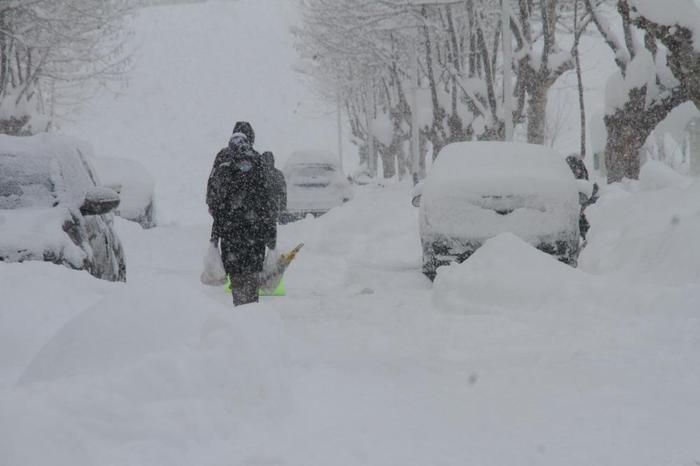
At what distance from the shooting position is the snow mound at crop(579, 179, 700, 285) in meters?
8.01

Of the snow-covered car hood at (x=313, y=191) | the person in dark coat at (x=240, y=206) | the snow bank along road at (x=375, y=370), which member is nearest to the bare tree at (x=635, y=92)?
the snow-covered car hood at (x=313, y=191)

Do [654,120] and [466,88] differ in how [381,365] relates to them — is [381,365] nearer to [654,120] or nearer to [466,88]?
[654,120]

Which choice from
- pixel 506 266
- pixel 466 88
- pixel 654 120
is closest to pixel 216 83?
pixel 466 88

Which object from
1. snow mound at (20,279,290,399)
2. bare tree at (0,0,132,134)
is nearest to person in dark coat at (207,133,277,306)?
snow mound at (20,279,290,399)

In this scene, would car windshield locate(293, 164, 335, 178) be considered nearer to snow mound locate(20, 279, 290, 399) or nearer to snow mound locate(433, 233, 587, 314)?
snow mound locate(433, 233, 587, 314)

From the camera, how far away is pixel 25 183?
7410 mm

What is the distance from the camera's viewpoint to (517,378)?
5.40 meters

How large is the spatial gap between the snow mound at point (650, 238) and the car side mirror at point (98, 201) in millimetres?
4881

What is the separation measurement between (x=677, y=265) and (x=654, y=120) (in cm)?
1119

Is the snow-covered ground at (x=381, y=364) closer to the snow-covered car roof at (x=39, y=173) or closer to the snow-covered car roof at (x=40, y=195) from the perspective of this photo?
the snow-covered car roof at (x=40, y=195)

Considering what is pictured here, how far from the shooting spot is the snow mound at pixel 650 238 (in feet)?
26.3

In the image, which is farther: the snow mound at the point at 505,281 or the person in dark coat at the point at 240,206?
the snow mound at the point at 505,281

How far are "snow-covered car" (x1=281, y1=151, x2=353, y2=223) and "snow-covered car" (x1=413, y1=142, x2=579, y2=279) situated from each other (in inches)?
428

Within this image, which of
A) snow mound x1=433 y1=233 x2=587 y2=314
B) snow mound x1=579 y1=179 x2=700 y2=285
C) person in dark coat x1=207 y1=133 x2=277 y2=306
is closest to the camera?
person in dark coat x1=207 y1=133 x2=277 y2=306
